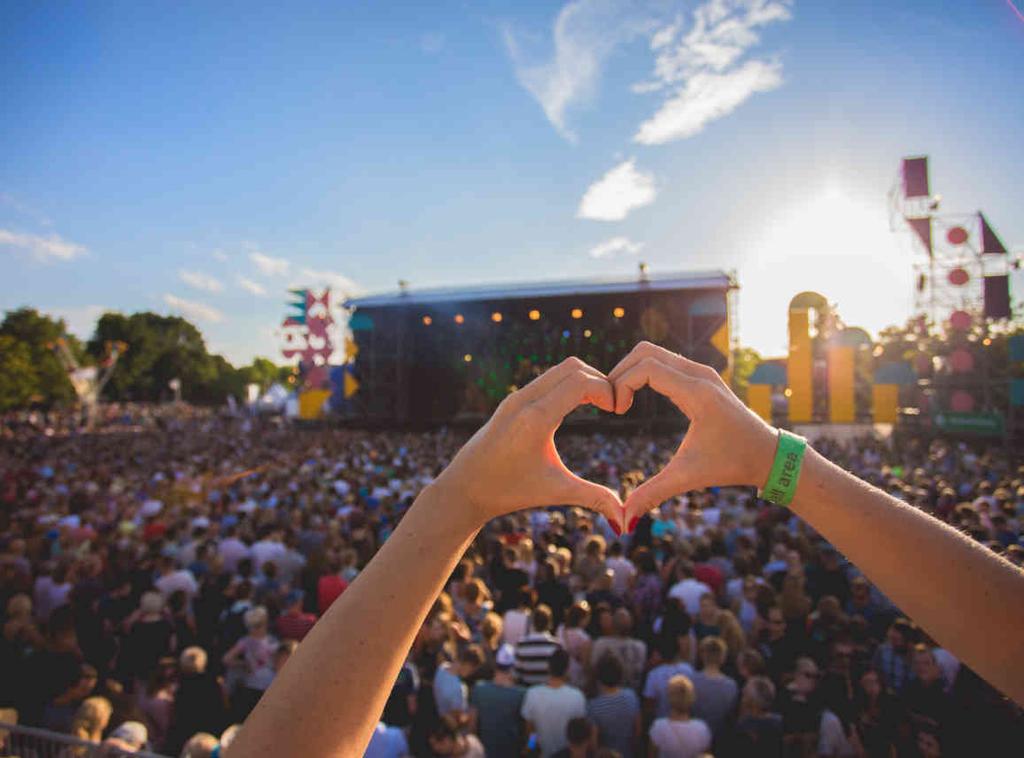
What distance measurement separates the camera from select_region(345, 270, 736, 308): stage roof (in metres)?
22.5

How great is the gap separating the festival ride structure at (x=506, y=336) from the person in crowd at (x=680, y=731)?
1921 cm

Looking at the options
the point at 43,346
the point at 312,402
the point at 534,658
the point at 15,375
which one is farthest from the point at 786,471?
the point at 43,346

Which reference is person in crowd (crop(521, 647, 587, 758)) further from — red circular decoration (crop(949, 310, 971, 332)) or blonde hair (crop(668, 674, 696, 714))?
red circular decoration (crop(949, 310, 971, 332))

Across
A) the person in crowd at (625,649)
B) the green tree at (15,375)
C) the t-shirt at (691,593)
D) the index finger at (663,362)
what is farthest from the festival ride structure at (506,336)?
the green tree at (15,375)

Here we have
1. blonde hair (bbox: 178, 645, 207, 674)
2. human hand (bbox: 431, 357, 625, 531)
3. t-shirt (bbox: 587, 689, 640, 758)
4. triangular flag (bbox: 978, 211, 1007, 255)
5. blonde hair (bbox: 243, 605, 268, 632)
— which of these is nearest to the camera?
human hand (bbox: 431, 357, 625, 531)

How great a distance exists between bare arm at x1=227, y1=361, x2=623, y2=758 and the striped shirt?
11.0ft

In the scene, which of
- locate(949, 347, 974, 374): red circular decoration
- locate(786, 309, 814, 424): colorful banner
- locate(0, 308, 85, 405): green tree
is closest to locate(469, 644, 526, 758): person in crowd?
locate(786, 309, 814, 424): colorful banner

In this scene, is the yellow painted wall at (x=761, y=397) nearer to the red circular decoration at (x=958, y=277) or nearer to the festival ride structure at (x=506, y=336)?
the festival ride structure at (x=506, y=336)

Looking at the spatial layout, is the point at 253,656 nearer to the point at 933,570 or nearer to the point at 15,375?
the point at 933,570

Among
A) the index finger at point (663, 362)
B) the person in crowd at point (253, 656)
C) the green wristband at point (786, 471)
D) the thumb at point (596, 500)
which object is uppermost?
the index finger at point (663, 362)

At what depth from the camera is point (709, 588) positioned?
17.4 ft

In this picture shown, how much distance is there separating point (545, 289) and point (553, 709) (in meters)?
22.1

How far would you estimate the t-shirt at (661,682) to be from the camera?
12.5 feet

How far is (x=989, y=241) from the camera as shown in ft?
68.9
